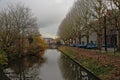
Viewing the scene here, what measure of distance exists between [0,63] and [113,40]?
4941 centimetres

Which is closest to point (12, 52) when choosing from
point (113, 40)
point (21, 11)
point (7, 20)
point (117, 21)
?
point (7, 20)

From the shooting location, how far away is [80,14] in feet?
211

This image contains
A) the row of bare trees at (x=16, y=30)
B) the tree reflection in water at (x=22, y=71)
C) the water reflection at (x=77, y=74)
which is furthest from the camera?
the row of bare trees at (x=16, y=30)

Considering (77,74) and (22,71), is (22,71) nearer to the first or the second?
(22,71)

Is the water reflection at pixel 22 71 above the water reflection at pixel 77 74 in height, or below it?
below

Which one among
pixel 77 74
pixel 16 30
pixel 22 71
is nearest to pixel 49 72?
pixel 22 71

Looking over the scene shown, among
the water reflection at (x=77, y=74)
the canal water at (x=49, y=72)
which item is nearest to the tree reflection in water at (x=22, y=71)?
the canal water at (x=49, y=72)

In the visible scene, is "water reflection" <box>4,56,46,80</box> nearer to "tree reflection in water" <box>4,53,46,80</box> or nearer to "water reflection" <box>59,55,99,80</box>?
"tree reflection in water" <box>4,53,46,80</box>

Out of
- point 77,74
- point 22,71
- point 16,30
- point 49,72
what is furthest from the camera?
point 16,30

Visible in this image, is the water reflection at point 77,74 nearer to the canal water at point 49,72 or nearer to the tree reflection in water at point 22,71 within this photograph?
the canal water at point 49,72

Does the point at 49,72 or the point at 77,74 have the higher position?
the point at 77,74

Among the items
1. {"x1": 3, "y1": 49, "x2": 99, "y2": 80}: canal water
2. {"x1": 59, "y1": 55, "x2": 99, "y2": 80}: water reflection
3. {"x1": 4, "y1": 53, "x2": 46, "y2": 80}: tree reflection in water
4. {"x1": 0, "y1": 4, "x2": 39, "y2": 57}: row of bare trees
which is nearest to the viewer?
{"x1": 59, "y1": 55, "x2": 99, "y2": 80}: water reflection

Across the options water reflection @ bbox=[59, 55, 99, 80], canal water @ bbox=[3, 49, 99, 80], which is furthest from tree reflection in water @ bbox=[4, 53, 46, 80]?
water reflection @ bbox=[59, 55, 99, 80]

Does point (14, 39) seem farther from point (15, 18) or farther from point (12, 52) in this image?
point (15, 18)
